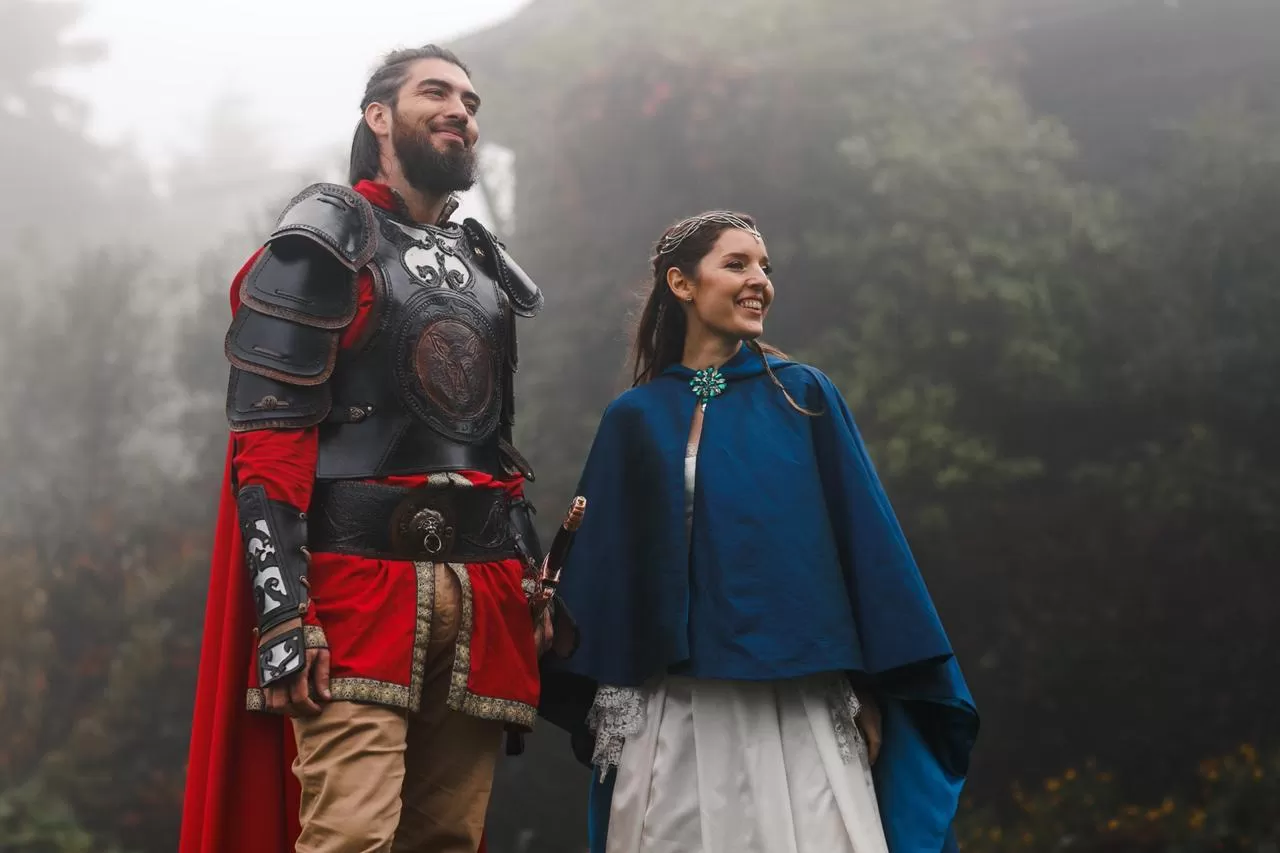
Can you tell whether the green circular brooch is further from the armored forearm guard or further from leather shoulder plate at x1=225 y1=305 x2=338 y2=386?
the armored forearm guard

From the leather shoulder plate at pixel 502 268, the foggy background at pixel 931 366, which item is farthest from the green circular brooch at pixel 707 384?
the foggy background at pixel 931 366

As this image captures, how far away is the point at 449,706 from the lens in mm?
2453

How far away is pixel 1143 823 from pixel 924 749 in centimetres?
355

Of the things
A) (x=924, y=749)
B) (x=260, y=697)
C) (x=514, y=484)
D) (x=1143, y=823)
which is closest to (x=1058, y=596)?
(x=1143, y=823)

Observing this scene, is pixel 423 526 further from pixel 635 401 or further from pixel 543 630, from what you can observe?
pixel 635 401

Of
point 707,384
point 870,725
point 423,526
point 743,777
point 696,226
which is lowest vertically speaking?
point 743,777

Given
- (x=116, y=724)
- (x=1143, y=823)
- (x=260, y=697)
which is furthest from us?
(x=116, y=724)

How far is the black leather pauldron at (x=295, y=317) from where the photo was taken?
2393mm

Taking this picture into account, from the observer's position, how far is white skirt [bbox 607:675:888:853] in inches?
98.0

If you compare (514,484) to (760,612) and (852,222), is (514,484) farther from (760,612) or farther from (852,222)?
(852,222)

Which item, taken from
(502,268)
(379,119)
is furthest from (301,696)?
(379,119)

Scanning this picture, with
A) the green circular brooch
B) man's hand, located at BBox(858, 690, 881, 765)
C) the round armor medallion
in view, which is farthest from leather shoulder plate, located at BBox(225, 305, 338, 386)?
man's hand, located at BBox(858, 690, 881, 765)

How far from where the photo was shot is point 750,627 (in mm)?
2533

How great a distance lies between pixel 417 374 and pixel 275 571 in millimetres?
495
